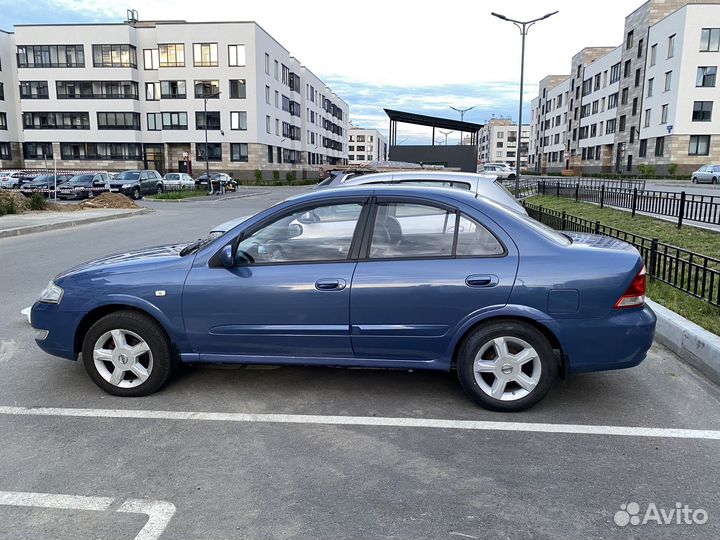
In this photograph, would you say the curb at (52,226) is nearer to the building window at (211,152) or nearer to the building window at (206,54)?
the building window at (211,152)

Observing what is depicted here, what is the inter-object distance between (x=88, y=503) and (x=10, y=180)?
40.8 metres

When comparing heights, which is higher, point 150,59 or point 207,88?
point 150,59

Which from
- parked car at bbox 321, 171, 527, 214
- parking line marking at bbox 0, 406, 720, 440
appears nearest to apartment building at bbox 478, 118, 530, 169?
parked car at bbox 321, 171, 527, 214

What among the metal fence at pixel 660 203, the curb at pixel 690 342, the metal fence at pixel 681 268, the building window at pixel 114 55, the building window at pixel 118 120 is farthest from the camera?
the building window at pixel 118 120

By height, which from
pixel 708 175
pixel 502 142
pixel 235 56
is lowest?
pixel 708 175

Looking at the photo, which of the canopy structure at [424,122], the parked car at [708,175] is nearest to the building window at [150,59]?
the canopy structure at [424,122]

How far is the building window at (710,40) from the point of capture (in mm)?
47000

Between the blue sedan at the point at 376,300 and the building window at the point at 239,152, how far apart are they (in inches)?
2258

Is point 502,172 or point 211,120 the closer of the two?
point 502,172

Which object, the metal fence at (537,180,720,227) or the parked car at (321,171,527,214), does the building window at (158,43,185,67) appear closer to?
the metal fence at (537,180,720,227)

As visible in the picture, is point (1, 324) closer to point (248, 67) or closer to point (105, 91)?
point (248, 67)

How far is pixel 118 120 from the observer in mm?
59344

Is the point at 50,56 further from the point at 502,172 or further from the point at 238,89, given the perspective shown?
the point at 502,172

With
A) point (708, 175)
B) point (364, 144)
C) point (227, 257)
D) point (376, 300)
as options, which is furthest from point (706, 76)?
point (364, 144)
